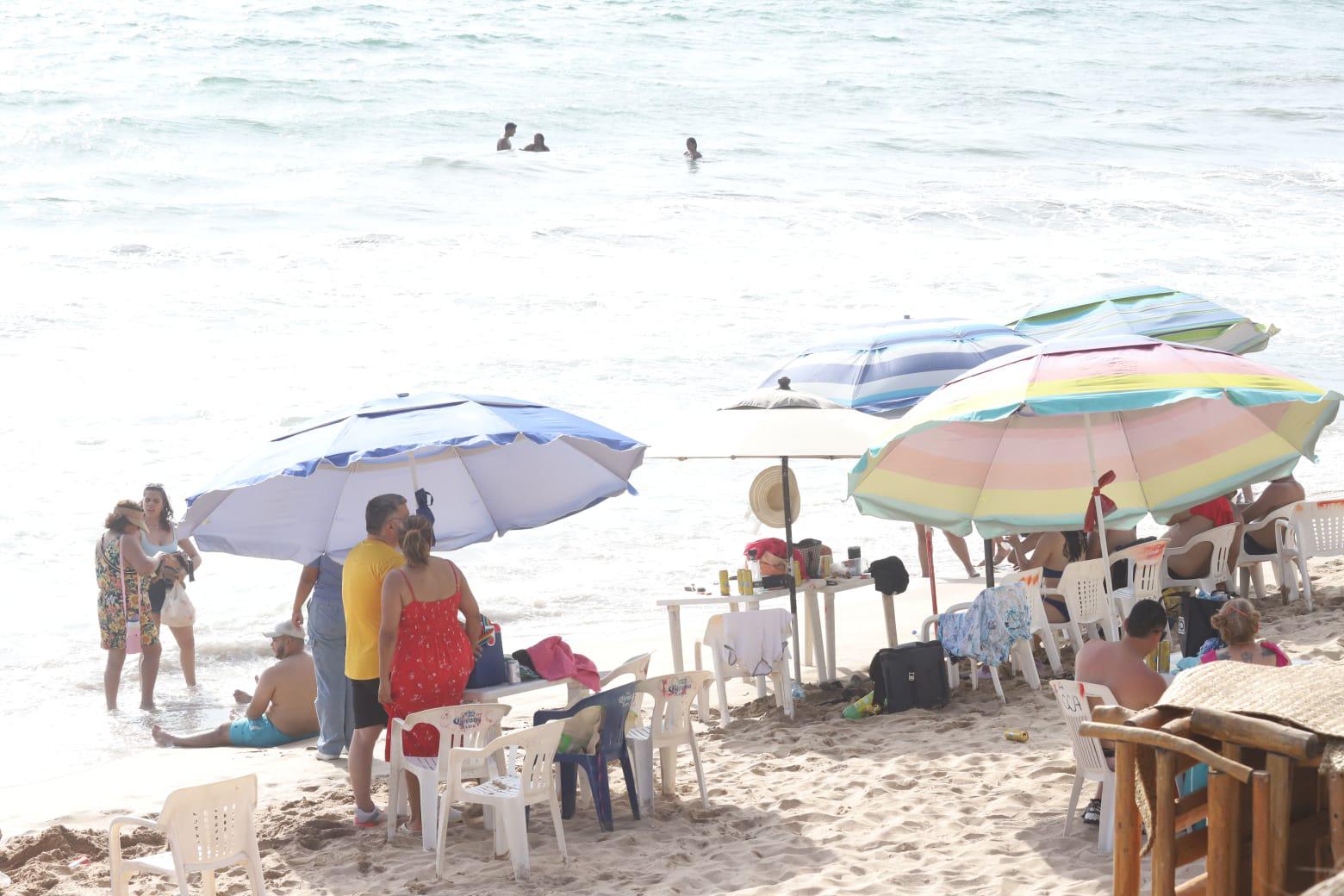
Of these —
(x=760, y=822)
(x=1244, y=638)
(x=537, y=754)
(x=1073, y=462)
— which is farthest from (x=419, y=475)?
(x=1244, y=638)

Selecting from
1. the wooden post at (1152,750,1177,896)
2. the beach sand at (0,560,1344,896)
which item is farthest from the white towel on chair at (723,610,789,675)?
the wooden post at (1152,750,1177,896)

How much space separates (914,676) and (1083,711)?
2.20 m

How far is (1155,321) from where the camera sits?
29.2ft

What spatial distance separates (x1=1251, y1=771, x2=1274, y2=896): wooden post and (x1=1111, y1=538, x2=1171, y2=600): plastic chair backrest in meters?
5.54

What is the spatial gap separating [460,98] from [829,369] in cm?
2612

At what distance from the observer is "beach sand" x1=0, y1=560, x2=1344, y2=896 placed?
16.6ft

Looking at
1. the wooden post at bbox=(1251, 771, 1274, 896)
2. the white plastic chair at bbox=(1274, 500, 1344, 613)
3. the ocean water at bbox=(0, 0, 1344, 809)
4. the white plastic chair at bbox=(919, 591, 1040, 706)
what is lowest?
the white plastic chair at bbox=(919, 591, 1040, 706)

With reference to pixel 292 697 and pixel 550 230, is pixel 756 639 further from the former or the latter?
pixel 550 230

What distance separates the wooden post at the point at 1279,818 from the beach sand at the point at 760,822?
2350mm

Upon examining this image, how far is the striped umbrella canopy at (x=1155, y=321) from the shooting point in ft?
29.1

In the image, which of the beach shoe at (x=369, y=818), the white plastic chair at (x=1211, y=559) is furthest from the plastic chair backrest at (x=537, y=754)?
the white plastic chair at (x=1211, y=559)

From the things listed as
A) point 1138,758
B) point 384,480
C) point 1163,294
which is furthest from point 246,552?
point 1163,294

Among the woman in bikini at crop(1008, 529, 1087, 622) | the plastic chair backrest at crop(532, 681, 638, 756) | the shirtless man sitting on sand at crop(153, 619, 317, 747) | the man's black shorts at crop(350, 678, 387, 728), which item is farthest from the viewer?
the woman in bikini at crop(1008, 529, 1087, 622)

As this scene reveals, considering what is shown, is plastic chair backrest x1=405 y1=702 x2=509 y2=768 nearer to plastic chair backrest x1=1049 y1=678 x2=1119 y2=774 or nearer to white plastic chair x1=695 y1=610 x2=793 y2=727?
white plastic chair x1=695 y1=610 x2=793 y2=727
